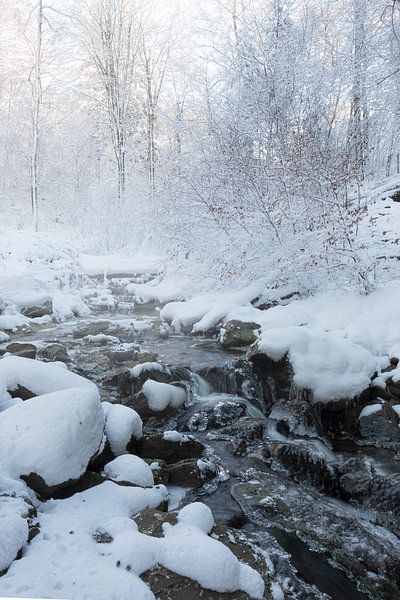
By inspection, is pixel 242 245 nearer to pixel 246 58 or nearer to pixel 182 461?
pixel 246 58

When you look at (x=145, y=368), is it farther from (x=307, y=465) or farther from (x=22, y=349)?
(x=307, y=465)

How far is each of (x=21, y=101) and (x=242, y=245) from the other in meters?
21.8

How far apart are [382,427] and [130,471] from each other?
3283mm

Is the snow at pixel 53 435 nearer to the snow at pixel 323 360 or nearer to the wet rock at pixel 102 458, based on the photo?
the wet rock at pixel 102 458

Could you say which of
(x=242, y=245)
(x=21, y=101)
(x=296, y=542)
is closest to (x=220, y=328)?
(x=242, y=245)

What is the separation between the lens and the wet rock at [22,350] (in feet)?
23.0

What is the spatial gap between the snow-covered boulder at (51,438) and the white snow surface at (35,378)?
76 cm

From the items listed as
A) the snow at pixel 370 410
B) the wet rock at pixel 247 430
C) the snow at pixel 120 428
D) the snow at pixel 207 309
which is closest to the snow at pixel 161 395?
the wet rock at pixel 247 430

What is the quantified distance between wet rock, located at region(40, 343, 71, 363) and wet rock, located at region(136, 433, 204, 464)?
325cm

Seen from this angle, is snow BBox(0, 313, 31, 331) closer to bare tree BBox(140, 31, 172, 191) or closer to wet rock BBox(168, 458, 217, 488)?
wet rock BBox(168, 458, 217, 488)

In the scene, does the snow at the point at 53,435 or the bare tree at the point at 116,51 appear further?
the bare tree at the point at 116,51

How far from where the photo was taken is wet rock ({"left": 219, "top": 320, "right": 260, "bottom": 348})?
317 inches

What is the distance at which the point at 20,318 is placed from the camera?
9.74m

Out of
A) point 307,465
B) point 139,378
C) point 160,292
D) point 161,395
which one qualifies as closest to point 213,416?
point 161,395
